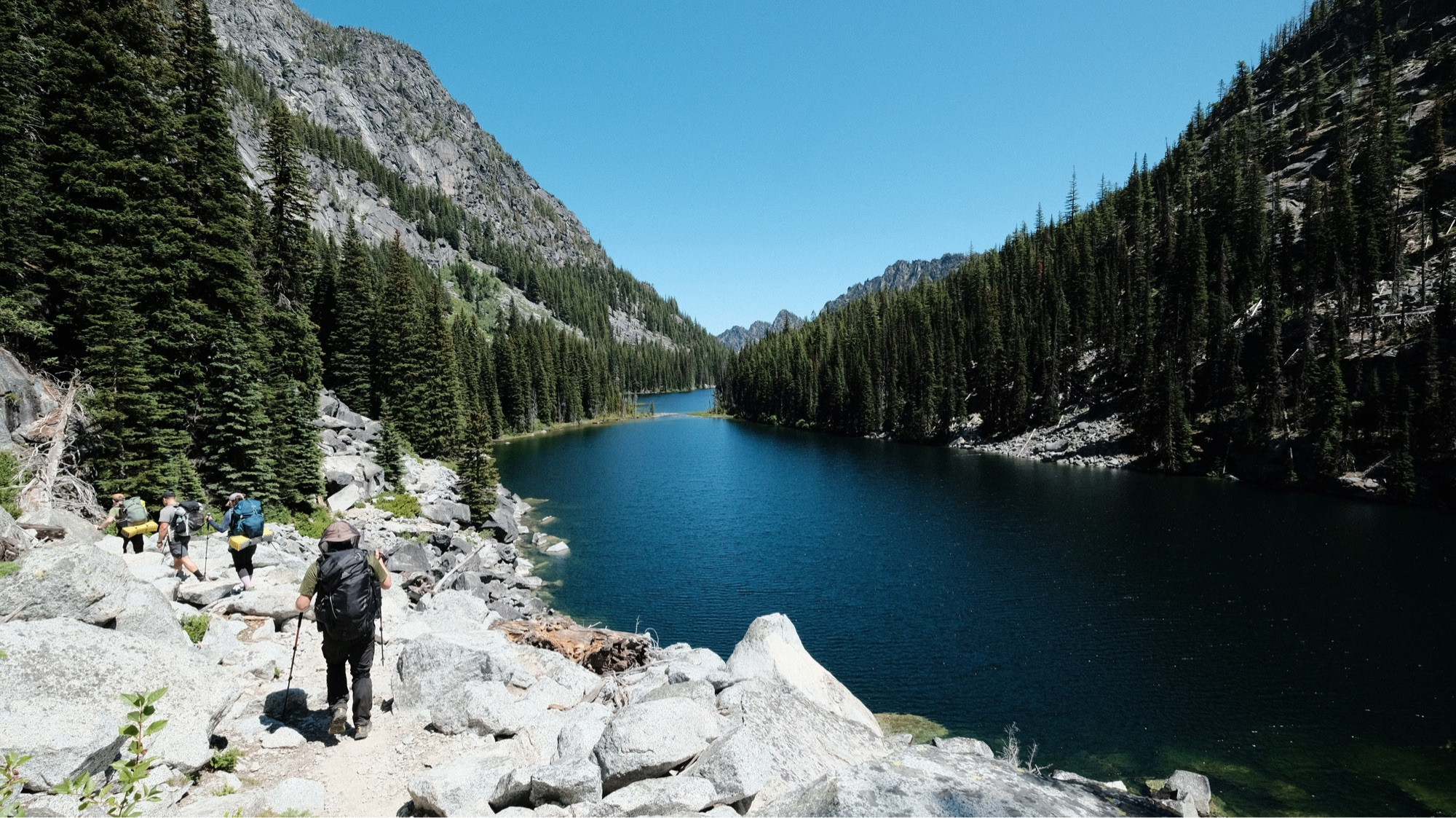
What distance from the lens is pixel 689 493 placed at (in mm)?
55375

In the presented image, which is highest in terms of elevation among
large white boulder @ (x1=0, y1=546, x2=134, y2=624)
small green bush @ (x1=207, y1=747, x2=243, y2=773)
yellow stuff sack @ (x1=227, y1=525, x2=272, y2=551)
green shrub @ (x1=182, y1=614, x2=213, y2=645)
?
large white boulder @ (x1=0, y1=546, x2=134, y2=624)

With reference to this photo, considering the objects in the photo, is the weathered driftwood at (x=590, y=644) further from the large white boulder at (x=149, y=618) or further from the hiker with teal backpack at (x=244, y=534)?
the large white boulder at (x=149, y=618)

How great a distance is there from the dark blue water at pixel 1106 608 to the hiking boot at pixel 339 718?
1654cm

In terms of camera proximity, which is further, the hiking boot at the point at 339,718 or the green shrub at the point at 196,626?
the green shrub at the point at 196,626

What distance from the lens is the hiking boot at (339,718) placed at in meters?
7.88

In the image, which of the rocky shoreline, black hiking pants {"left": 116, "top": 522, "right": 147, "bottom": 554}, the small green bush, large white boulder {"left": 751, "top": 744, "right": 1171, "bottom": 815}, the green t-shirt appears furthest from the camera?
black hiking pants {"left": 116, "top": 522, "right": 147, "bottom": 554}

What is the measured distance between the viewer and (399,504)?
35.9 m

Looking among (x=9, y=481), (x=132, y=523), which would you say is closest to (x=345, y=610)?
(x=132, y=523)

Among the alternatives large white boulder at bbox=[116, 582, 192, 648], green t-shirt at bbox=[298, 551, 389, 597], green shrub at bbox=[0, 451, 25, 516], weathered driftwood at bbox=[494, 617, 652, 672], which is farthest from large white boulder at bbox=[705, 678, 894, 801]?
green shrub at bbox=[0, 451, 25, 516]

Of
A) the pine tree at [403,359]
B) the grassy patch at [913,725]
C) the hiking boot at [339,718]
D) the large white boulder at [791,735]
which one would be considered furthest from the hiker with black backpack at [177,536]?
the pine tree at [403,359]

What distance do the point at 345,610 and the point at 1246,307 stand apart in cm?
9619

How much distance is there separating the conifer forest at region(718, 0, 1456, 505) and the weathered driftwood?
61235mm

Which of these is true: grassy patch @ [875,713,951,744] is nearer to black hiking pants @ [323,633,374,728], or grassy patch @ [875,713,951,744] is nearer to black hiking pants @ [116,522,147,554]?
black hiking pants @ [323,633,374,728]

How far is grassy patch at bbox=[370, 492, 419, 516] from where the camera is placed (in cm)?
3503
